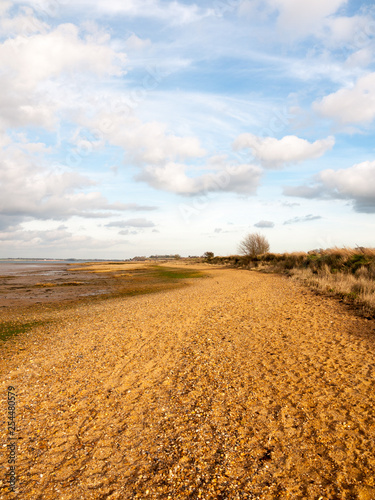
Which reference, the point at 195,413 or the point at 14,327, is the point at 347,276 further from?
the point at 14,327

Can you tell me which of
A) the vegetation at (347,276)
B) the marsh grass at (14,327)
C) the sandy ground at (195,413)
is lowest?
the sandy ground at (195,413)

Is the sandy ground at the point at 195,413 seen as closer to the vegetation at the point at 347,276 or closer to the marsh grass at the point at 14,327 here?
the marsh grass at the point at 14,327

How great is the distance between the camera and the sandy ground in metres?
3.94

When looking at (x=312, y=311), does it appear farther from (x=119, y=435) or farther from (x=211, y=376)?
(x=119, y=435)

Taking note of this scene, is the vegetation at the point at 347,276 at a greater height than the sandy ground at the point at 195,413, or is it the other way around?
the vegetation at the point at 347,276

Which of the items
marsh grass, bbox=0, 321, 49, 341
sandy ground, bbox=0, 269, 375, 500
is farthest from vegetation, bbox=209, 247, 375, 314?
marsh grass, bbox=0, 321, 49, 341

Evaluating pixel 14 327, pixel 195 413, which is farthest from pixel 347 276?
pixel 14 327

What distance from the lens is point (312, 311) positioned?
44.0ft

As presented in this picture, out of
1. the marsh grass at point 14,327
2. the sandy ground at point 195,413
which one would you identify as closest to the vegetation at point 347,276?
the sandy ground at point 195,413

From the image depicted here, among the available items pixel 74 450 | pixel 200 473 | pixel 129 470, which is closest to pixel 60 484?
pixel 74 450

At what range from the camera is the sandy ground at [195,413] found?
3.94m

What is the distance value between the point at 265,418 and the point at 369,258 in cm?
2272

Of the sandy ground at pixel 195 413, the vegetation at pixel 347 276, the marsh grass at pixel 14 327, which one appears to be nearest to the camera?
the sandy ground at pixel 195 413

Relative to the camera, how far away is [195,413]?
5.50m
